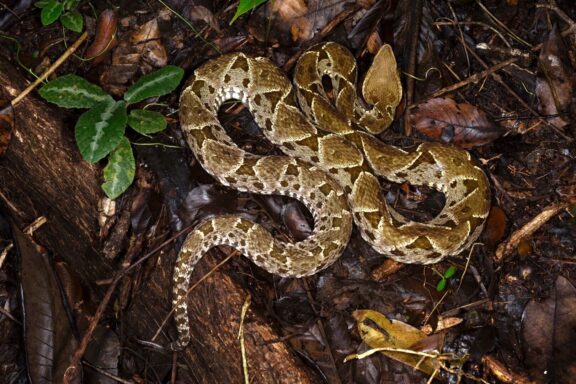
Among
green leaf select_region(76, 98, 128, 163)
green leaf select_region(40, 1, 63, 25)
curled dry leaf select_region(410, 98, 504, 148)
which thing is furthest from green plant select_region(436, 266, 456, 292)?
green leaf select_region(40, 1, 63, 25)

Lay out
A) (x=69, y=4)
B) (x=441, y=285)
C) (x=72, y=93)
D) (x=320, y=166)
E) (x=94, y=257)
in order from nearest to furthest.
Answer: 1. (x=72, y=93)
2. (x=441, y=285)
3. (x=94, y=257)
4. (x=69, y=4)
5. (x=320, y=166)

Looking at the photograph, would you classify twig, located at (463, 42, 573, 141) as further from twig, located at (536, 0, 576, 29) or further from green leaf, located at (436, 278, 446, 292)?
green leaf, located at (436, 278, 446, 292)

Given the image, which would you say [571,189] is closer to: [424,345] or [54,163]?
[424,345]

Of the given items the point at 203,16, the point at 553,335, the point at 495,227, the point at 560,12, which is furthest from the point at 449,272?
the point at 203,16

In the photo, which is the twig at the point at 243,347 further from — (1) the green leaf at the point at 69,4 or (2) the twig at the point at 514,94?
(2) the twig at the point at 514,94

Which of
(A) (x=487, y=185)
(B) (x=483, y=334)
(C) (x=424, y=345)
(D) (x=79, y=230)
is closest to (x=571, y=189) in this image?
(A) (x=487, y=185)

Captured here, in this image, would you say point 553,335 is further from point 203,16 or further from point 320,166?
point 203,16
